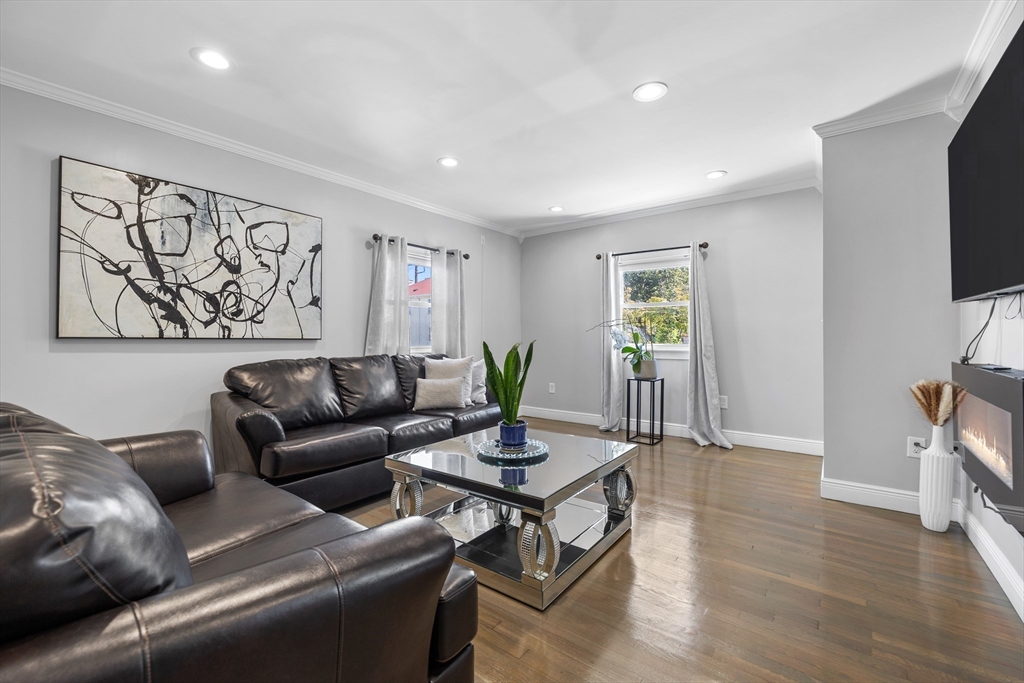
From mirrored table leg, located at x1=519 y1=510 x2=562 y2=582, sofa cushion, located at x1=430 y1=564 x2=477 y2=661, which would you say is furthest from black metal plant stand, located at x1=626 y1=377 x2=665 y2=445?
sofa cushion, located at x1=430 y1=564 x2=477 y2=661

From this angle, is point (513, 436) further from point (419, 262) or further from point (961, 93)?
point (961, 93)

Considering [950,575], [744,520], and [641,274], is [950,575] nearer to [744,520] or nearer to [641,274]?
[744,520]

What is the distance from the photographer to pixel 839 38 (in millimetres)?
2100

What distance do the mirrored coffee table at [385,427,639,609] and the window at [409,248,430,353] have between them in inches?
80.6

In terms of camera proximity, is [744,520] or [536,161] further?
[536,161]

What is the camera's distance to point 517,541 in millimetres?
2240

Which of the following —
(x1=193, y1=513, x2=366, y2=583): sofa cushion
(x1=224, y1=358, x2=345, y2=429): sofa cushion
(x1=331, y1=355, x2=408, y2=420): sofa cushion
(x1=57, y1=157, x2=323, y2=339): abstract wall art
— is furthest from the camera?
(x1=331, y1=355, x2=408, y2=420): sofa cushion

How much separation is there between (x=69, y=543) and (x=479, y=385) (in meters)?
3.61

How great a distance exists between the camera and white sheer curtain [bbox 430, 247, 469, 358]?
4.79 metres

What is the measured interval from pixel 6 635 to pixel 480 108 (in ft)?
9.22

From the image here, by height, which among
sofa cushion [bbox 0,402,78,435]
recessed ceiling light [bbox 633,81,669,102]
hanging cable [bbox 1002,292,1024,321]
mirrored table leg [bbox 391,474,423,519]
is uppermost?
recessed ceiling light [bbox 633,81,669,102]

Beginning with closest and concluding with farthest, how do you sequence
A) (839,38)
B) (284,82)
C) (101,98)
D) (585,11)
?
(585,11) → (839,38) → (284,82) → (101,98)

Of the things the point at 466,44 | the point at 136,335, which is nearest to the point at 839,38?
the point at 466,44

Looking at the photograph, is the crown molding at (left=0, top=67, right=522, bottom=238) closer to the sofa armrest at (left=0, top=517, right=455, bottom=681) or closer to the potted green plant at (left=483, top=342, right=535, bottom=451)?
the potted green plant at (left=483, top=342, right=535, bottom=451)
